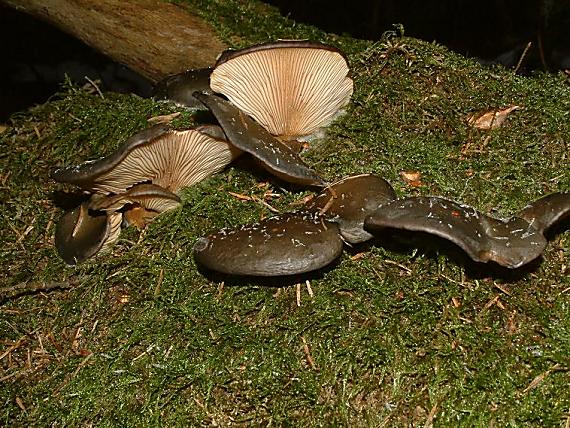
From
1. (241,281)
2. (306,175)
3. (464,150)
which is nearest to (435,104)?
(464,150)

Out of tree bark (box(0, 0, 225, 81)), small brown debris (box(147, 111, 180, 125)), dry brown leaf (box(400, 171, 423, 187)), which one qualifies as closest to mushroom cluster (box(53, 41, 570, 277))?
small brown debris (box(147, 111, 180, 125))

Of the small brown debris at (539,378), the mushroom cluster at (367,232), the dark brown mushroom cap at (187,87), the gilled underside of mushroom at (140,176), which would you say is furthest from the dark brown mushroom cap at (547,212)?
the dark brown mushroom cap at (187,87)

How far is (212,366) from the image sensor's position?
295 centimetres

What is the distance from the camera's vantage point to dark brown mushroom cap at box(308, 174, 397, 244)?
2947 mm

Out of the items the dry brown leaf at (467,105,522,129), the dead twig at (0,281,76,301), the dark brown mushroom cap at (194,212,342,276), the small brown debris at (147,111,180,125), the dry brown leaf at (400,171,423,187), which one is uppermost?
the dry brown leaf at (467,105,522,129)

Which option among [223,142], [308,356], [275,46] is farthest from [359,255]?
[275,46]

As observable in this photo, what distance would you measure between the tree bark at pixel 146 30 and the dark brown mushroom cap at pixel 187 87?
2.00ft

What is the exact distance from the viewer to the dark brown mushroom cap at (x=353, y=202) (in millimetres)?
2947

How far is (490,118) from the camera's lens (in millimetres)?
3746

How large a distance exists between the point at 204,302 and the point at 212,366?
0.36 meters

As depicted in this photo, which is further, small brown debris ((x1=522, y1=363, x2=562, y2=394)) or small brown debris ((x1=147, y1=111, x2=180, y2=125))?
small brown debris ((x1=147, y1=111, x2=180, y2=125))

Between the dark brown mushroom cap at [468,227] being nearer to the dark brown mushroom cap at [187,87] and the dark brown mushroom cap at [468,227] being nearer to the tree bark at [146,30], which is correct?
the dark brown mushroom cap at [187,87]

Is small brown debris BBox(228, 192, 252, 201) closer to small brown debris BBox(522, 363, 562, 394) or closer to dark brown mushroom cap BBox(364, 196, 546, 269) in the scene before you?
dark brown mushroom cap BBox(364, 196, 546, 269)

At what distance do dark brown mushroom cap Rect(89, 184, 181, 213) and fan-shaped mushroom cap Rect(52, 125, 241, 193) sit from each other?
0.22ft
